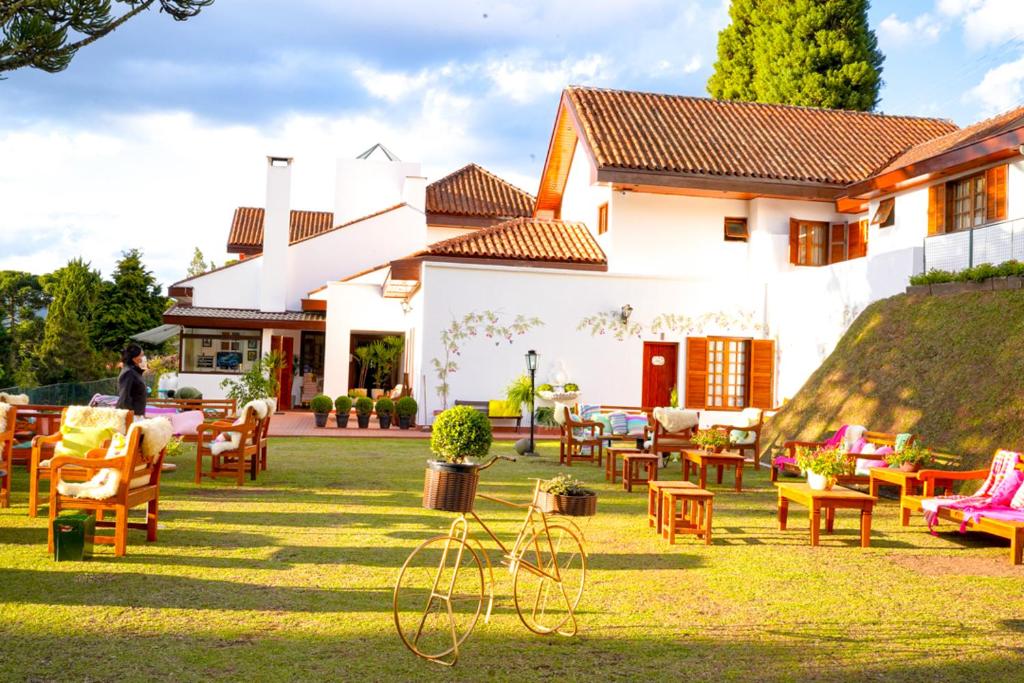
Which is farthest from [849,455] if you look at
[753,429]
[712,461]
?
[753,429]

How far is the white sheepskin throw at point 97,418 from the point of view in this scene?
7785mm

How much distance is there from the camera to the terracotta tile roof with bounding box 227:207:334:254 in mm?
33750

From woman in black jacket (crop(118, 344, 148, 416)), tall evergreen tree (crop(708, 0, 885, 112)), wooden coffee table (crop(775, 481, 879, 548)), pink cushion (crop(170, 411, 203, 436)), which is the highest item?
tall evergreen tree (crop(708, 0, 885, 112))

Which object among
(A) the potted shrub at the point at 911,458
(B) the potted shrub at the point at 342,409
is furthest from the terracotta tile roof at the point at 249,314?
(A) the potted shrub at the point at 911,458

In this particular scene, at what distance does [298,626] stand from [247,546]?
92.2 inches

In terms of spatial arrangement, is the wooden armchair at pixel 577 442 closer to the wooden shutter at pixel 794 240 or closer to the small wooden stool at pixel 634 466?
the small wooden stool at pixel 634 466

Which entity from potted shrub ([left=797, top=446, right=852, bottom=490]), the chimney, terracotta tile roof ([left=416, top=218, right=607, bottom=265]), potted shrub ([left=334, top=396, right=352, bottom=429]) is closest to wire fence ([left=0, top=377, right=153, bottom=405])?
potted shrub ([left=334, top=396, right=352, bottom=429])

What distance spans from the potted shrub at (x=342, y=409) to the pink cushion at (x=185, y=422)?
639 centimetres

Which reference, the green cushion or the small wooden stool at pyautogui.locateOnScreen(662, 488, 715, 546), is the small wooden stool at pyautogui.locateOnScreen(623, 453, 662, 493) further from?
the green cushion

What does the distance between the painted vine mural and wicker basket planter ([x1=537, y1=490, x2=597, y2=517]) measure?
14636mm

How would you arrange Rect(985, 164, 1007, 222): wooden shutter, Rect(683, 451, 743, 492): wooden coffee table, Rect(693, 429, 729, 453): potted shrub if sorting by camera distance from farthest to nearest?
Rect(985, 164, 1007, 222): wooden shutter
Rect(693, 429, 729, 453): potted shrub
Rect(683, 451, 743, 492): wooden coffee table

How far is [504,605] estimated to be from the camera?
233 inches

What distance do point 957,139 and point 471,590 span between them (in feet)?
58.8

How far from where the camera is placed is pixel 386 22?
10.9 meters
